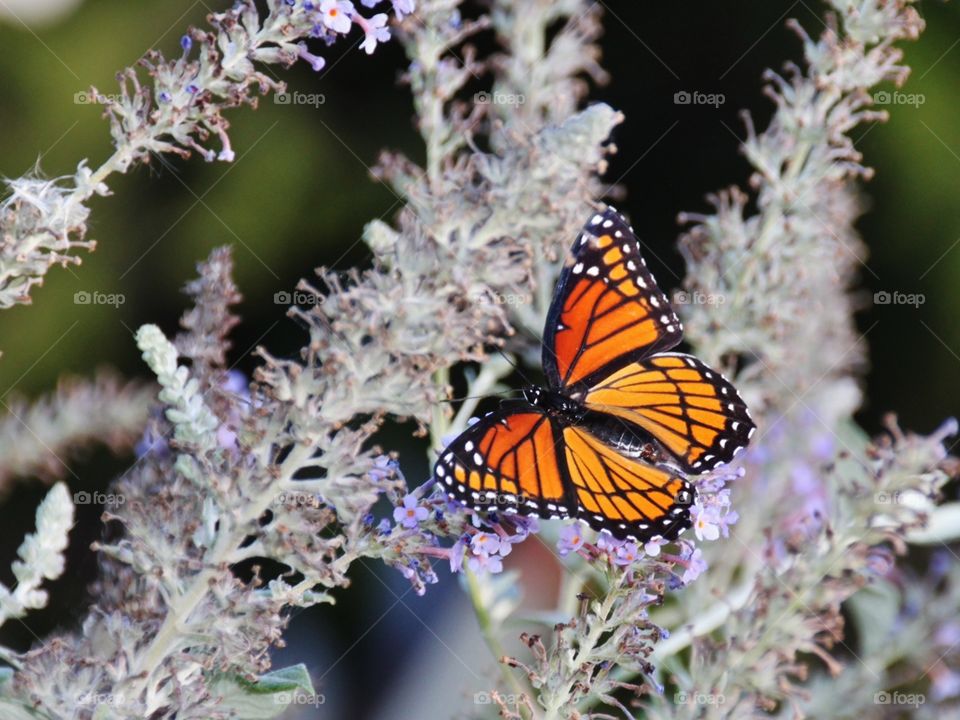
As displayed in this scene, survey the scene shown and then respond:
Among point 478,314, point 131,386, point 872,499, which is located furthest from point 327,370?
point 872,499

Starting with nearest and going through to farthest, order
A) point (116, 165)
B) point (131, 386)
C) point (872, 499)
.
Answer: point (116, 165)
point (872, 499)
point (131, 386)

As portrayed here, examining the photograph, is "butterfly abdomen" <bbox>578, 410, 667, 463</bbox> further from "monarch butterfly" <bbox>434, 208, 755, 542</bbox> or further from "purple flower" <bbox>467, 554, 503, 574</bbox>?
"purple flower" <bbox>467, 554, 503, 574</bbox>

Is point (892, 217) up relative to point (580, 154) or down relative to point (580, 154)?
up

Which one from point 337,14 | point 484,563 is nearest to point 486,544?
point 484,563

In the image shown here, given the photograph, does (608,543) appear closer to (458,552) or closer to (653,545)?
(653,545)

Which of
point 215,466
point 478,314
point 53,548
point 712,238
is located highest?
point 712,238

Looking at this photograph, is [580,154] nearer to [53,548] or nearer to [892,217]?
[53,548]
